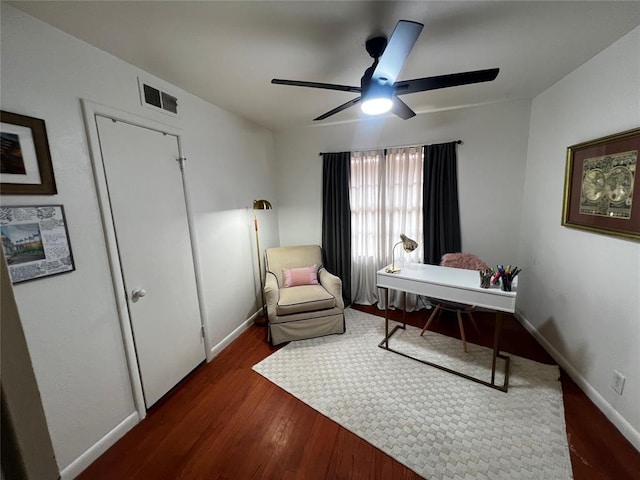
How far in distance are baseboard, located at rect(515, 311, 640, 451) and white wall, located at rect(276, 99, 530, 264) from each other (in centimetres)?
99

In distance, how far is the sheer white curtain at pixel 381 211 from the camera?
310cm

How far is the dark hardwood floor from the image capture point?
1426 mm

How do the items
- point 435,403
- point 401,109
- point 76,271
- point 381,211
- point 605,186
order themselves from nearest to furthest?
point 76,271 → point 605,186 → point 435,403 → point 401,109 → point 381,211

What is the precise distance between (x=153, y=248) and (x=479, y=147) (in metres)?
3.39

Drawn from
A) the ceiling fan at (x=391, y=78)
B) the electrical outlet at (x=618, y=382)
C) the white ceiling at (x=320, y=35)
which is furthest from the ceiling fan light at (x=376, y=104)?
the electrical outlet at (x=618, y=382)

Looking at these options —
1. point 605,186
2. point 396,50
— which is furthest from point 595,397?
point 396,50

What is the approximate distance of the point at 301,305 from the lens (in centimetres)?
258

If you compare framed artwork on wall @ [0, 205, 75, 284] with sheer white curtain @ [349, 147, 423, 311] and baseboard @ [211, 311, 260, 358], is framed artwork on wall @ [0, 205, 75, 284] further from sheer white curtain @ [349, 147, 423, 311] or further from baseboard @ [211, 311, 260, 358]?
sheer white curtain @ [349, 147, 423, 311]

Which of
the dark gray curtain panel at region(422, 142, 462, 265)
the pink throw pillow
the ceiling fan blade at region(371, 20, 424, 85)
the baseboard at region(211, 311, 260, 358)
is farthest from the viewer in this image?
the pink throw pillow

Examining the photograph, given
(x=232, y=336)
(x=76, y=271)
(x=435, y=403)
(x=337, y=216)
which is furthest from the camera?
(x=337, y=216)

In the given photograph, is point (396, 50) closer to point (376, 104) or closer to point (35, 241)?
point (376, 104)

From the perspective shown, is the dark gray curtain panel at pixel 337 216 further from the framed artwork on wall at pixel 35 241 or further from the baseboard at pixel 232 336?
the framed artwork on wall at pixel 35 241

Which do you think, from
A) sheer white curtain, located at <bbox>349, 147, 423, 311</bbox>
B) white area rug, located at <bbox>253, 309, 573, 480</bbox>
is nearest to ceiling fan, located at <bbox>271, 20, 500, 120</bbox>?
sheer white curtain, located at <bbox>349, 147, 423, 311</bbox>

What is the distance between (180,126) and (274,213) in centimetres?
173
